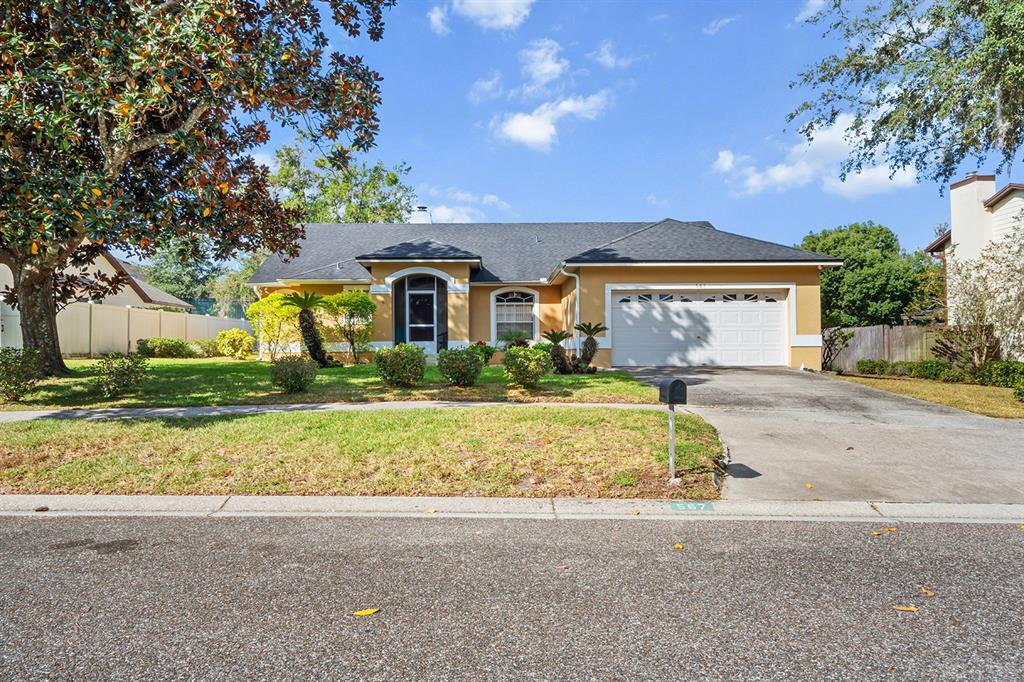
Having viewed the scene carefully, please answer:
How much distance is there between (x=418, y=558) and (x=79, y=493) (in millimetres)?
3958

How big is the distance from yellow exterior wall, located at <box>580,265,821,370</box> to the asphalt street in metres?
11.6

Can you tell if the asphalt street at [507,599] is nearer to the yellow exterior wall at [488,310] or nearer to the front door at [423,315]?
the front door at [423,315]

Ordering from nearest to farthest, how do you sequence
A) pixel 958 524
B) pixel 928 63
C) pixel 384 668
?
pixel 384 668 → pixel 958 524 → pixel 928 63

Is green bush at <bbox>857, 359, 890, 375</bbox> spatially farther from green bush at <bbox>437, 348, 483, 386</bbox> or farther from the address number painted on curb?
the address number painted on curb

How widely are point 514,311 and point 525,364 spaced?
9.90 metres

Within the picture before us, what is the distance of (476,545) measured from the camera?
170 inches

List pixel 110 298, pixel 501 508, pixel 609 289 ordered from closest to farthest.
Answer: pixel 501 508 → pixel 609 289 → pixel 110 298

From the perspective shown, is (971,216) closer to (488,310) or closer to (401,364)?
(488,310)

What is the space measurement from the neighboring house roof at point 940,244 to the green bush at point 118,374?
78.7 ft

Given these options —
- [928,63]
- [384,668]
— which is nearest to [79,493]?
[384,668]

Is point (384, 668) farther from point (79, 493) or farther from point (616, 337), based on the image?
point (616, 337)

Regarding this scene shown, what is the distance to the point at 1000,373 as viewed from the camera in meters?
14.0

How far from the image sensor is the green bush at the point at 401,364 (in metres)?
10.7

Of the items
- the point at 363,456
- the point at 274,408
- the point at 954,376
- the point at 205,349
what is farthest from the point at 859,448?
the point at 205,349
